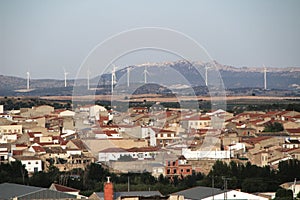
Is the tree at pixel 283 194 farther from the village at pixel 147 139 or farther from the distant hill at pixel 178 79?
the distant hill at pixel 178 79

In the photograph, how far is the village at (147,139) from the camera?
137 ft

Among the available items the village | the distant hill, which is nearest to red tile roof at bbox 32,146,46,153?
the village

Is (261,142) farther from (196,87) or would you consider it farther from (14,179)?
(196,87)

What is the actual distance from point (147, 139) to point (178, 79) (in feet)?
113

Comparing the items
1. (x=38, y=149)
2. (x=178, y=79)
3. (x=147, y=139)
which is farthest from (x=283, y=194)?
(x=178, y=79)

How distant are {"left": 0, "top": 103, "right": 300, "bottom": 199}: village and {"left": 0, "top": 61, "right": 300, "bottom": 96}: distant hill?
18.8ft

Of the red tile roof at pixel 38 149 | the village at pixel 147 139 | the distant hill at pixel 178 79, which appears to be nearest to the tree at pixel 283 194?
the village at pixel 147 139

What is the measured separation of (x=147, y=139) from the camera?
171 ft

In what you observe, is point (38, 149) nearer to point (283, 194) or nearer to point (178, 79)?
point (283, 194)

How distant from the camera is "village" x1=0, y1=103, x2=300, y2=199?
4168cm

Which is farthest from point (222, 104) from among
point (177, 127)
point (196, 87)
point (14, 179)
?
point (14, 179)

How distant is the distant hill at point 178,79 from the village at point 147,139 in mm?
5725

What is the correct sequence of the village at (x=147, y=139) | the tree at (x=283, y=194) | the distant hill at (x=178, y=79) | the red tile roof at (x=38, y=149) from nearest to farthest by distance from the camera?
1. the tree at (x=283, y=194)
2. the village at (x=147, y=139)
3. the red tile roof at (x=38, y=149)
4. the distant hill at (x=178, y=79)

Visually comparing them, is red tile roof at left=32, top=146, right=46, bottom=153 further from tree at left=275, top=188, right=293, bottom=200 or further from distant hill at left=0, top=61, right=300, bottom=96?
distant hill at left=0, top=61, right=300, bottom=96
